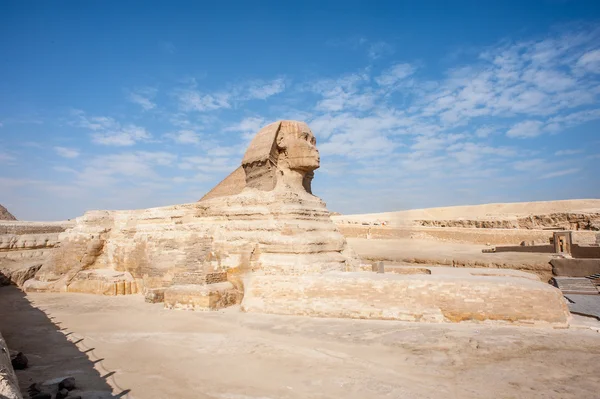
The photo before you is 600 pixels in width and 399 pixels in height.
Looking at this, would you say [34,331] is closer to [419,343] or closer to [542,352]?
[419,343]

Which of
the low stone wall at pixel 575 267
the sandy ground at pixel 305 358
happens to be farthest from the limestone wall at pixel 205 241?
the low stone wall at pixel 575 267

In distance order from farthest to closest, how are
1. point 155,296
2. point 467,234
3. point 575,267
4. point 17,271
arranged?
→ point 467,234
point 17,271
point 575,267
point 155,296

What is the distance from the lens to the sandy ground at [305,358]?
3.94 meters

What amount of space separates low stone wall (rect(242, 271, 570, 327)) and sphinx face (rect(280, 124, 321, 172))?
2942mm

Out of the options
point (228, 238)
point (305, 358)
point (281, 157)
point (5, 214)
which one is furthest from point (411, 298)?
point (5, 214)

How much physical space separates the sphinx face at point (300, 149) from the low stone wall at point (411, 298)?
294cm

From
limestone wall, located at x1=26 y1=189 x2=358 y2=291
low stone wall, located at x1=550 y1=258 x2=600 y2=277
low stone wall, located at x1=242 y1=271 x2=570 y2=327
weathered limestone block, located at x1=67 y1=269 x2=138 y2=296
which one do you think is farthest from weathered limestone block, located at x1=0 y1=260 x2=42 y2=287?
low stone wall, located at x1=550 y1=258 x2=600 y2=277

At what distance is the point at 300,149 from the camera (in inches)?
362

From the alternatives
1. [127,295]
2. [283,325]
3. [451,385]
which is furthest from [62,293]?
[451,385]

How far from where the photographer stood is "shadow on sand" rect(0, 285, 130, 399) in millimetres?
4105

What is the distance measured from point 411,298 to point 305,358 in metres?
2.37

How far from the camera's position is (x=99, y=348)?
5.63m

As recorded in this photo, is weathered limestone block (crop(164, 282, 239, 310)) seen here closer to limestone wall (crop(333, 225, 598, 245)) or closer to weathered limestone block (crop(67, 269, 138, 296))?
weathered limestone block (crop(67, 269, 138, 296))

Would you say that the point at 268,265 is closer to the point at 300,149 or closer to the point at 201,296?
the point at 201,296
